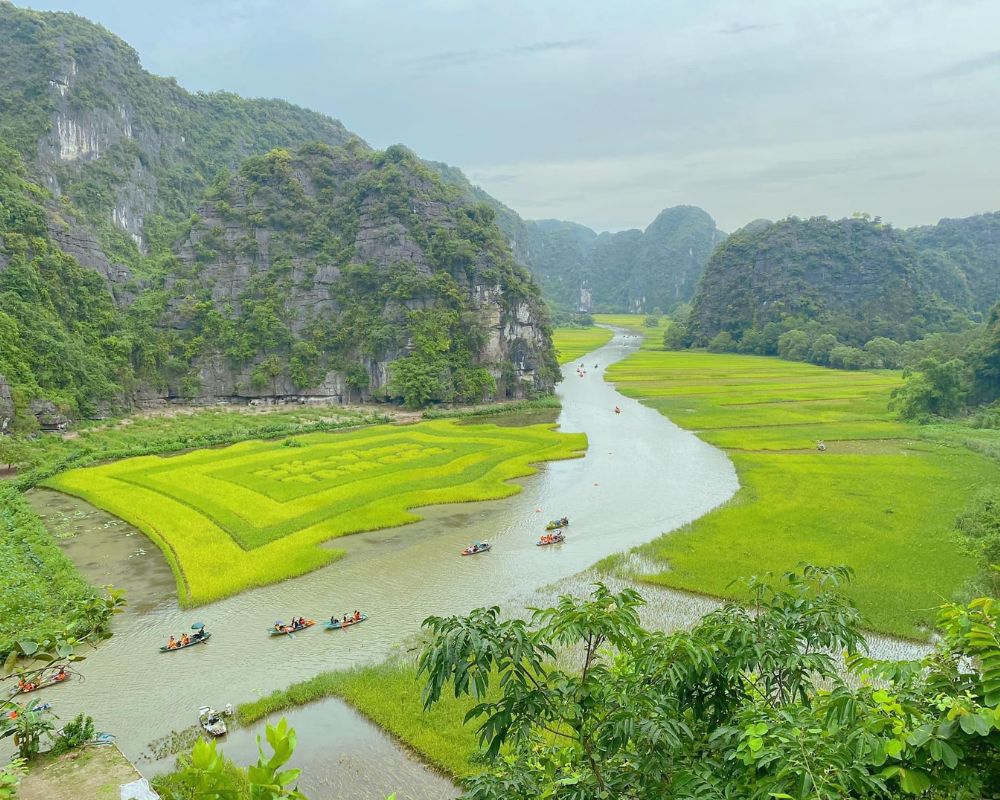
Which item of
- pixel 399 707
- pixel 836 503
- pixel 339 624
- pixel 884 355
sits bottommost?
pixel 399 707

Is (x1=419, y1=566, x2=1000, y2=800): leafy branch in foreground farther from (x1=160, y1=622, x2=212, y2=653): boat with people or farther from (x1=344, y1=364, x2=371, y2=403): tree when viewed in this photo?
(x1=344, y1=364, x2=371, y2=403): tree

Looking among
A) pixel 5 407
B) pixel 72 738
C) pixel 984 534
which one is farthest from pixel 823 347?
pixel 72 738

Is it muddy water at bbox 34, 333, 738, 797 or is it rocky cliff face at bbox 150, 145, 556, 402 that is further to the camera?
rocky cliff face at bbox 150, 145, 556, 402

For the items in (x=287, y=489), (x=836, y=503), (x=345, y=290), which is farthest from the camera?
(x=345, y=290)

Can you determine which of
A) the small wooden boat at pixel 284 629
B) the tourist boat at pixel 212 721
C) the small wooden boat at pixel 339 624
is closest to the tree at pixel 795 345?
the small wooden boat at pixel 339 624

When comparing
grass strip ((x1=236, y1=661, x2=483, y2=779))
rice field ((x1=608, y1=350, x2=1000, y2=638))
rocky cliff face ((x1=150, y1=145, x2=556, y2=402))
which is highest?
rocky cliff face ((x1=150, y1=145, x2=556, y2=402))

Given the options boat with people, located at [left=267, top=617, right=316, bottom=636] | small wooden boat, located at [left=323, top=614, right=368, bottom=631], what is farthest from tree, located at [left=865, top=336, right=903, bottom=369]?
boat with people, located at [left=267, top=617, right=316, bottom=636]

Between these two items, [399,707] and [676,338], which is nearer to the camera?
[399,707]

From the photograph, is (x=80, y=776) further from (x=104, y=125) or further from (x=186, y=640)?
(x=104, y=125)
